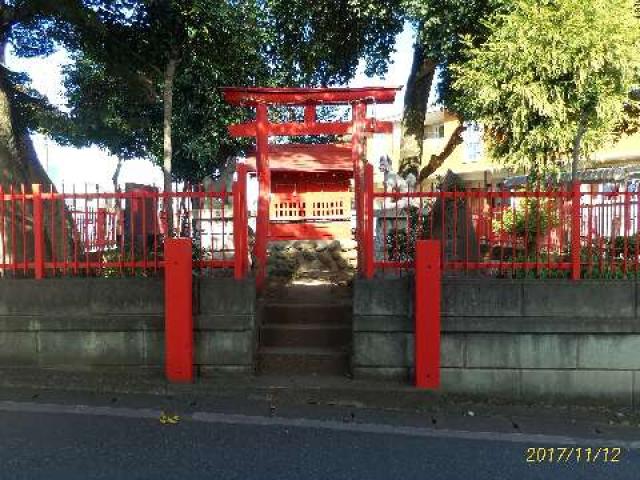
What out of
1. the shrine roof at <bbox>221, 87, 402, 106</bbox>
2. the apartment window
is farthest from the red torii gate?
the apartment window

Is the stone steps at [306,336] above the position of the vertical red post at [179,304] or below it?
below

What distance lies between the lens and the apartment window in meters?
32.9

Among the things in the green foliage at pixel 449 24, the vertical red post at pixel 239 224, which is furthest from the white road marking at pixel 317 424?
the green foliage at pixel 449 24

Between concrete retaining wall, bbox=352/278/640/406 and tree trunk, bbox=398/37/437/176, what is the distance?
9758 millimetres

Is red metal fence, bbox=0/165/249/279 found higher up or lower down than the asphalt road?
higher up

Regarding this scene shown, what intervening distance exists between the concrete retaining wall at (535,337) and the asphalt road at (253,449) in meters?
1.05

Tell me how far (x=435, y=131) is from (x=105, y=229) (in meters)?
28.4

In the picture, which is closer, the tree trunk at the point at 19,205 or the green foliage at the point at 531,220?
the green foliage at the point at 531,220

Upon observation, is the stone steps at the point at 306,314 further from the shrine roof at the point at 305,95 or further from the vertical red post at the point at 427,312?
the shrine roof at the point at 305,95

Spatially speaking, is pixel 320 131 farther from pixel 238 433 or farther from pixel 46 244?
pixel 238 433

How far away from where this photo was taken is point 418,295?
20.9 feet

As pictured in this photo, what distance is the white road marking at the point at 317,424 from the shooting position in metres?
5.40

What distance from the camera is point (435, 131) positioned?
33562mm

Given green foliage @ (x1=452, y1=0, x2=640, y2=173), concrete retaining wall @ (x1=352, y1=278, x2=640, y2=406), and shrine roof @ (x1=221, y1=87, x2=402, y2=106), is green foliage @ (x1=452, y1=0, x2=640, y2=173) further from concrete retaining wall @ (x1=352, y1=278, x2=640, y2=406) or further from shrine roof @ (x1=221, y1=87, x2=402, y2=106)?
concrete retaining wall @ (x1=352, y1=278, x2=640, y2=406)
